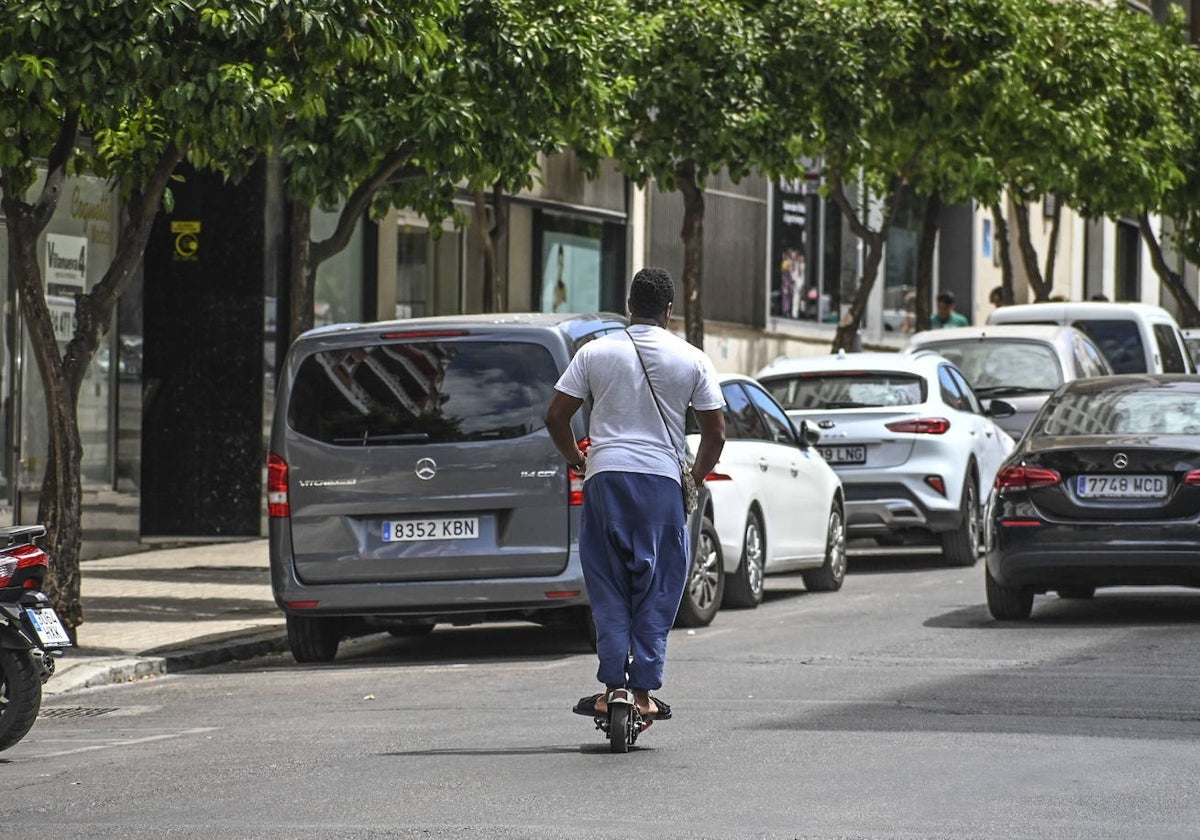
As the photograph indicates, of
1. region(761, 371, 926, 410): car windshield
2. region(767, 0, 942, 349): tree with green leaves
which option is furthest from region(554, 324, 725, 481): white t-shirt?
region(767, 0, 942, 349): tree with green leaves

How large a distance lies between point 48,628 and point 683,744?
2.54 m

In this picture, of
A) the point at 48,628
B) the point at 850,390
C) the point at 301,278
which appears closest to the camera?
the point at 48,628

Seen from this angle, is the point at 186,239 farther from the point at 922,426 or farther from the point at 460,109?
the point at 922,426

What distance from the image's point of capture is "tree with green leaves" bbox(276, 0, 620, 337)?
1552 centimetres

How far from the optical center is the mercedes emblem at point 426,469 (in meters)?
12.1

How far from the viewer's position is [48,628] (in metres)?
9.36

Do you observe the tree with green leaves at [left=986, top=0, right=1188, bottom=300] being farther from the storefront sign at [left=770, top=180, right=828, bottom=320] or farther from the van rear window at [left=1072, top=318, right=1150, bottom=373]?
the storefront sign at [left=770, top=180, right=828, bottom=320]

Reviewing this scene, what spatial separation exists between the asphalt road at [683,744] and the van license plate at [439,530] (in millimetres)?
656

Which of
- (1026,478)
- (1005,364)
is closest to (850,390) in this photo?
(1005,364)

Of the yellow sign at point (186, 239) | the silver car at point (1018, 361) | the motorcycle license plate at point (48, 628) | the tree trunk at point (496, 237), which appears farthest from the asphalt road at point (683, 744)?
the yellow sign at point (186, 239)

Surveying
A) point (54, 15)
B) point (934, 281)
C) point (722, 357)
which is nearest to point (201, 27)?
point (54, 15)

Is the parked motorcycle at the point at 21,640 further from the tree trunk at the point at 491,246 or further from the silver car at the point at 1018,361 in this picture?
the silver car at the point at 1018,361

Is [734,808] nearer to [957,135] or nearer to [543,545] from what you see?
[543,545]

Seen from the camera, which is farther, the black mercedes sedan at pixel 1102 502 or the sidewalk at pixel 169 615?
the black mercedes sedan at pixel 1102 502
